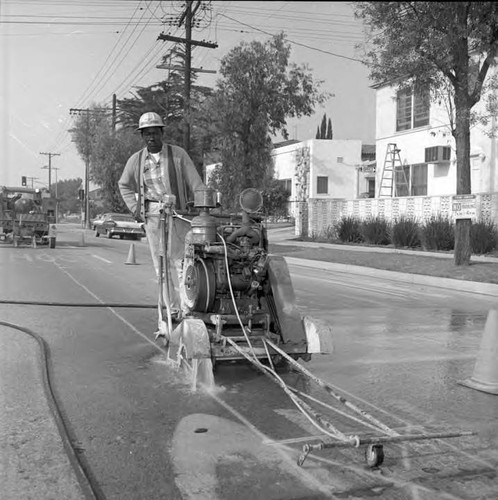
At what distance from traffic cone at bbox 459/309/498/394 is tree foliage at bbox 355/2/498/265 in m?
8.88

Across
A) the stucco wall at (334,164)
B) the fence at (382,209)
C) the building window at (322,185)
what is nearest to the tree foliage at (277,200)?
the stucco wall at (334,164)

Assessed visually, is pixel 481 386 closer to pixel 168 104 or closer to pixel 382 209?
pixel 382 209

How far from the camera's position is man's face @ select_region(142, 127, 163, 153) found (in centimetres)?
642

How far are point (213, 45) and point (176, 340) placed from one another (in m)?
26.2

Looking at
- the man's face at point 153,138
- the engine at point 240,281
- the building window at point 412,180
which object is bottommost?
the engine at point 240,281

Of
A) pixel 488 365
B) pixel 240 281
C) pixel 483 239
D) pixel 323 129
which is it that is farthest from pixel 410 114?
pixel 323 129

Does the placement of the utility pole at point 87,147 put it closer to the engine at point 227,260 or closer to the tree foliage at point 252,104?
the tree foliage at point 252,104

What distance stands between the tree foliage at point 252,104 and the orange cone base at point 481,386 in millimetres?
19053

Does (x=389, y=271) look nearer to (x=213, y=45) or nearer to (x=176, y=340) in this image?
(x=176, y=340)

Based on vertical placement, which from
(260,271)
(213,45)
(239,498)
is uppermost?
(213,45)

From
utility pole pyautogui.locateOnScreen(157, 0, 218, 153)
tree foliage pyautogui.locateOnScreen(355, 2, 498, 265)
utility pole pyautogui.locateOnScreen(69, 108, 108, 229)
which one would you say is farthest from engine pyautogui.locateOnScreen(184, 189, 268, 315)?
utility pole pyautogui.locateOnScreen(69, 108, 108, 229)

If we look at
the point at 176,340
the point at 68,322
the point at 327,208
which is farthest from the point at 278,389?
the point at 327,208

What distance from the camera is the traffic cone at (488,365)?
5418 millimetres

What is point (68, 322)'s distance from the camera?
827cm
